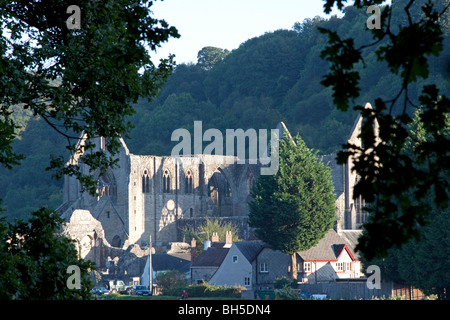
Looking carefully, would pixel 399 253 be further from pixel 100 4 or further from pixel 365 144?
pixel 365 144

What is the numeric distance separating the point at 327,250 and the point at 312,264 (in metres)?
1.83

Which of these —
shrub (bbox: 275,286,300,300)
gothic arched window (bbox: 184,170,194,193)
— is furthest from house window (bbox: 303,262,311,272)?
gothic arched window (bbox: 184,170,194,193)

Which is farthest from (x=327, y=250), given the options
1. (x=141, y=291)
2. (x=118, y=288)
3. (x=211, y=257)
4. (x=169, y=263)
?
(x=118, y=288)

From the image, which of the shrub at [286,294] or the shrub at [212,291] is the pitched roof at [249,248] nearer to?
the shrub at [212,291]

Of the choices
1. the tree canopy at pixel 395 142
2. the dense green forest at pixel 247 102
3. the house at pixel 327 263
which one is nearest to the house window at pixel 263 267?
the house at pixel 327 263

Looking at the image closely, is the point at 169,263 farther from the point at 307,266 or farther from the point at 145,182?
the point at 145,182

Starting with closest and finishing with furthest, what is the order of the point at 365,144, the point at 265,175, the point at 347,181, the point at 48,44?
the point at 365,144
the point at 48,44
the point at 265,175
the point at 347,181

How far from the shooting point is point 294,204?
6400cm

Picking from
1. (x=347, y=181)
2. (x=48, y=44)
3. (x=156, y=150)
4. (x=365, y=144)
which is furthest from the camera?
(x=156, y=150)

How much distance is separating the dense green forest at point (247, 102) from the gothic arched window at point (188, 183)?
63.2 ft

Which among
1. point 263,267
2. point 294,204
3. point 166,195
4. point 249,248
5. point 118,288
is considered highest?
point 166,195

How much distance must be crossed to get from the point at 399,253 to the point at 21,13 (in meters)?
37.6

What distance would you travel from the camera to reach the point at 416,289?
50438mm
